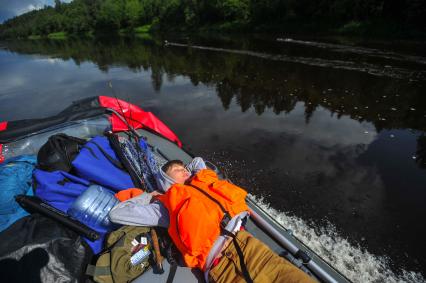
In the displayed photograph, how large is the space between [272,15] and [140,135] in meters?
38.1

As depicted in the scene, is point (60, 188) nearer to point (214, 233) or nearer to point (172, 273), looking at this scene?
point (172, 273)

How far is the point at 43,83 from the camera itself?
50.0 feet

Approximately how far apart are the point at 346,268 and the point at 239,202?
1880 mm

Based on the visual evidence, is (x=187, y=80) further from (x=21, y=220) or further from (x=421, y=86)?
(x=21, y=220)

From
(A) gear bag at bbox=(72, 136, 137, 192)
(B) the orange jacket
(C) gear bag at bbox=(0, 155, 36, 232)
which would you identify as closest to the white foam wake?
(B) the orange jacket

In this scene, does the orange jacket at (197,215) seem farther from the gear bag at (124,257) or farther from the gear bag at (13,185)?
the gear bag at (13,185)

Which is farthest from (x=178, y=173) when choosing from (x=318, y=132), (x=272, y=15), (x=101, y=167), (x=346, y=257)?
(x=272, y=15)

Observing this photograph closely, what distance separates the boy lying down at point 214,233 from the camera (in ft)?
6.91

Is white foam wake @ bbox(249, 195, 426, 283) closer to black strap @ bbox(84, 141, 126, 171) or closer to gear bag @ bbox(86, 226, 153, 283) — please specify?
gear bag @ bbox(86, 226, 153, 283)

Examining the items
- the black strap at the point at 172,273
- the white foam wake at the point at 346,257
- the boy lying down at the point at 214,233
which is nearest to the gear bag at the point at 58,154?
the boy lying down at the point at 214,233

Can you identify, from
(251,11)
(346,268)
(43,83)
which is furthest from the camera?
(251,11)

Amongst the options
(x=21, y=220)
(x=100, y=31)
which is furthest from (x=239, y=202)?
(x=100, y=31)

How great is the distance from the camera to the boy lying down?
2107 millimetres

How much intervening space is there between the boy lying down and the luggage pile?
0.19 metres
